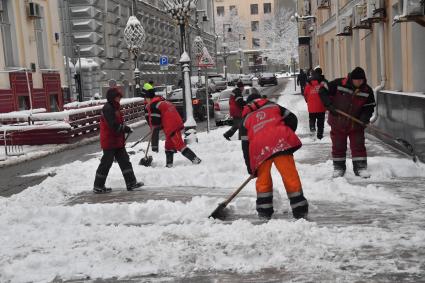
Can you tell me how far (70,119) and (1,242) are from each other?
1185 cm

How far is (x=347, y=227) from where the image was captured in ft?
20.0

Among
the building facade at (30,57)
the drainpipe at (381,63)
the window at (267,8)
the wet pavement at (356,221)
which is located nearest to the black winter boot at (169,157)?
the wet pavement at (356,221)

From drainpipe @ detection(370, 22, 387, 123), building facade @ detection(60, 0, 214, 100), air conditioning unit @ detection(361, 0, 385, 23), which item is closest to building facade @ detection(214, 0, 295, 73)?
building facade @ detection(60, 0, 214, 100)

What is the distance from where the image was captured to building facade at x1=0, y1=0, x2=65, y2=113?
2092 centimetres

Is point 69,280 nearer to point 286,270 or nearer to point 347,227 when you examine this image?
point 286,270

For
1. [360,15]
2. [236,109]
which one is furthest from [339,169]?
[360,15]

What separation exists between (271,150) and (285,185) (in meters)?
0.43

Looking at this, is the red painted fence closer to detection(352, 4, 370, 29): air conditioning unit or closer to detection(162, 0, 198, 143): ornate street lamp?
detection(162, 0, 198, 143): ornate street lamp

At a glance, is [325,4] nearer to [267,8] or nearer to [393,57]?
[393,57]

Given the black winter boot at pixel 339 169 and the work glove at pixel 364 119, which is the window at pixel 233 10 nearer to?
the work glove at pixel 364 119

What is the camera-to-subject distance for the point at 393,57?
13250mm

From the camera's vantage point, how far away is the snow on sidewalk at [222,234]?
5121 mm

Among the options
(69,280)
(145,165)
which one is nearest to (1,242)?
(69,280)

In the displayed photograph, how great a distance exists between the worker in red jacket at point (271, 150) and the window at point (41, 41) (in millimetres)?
19733
